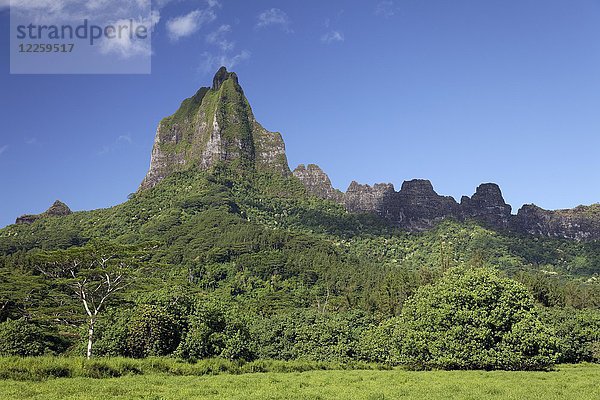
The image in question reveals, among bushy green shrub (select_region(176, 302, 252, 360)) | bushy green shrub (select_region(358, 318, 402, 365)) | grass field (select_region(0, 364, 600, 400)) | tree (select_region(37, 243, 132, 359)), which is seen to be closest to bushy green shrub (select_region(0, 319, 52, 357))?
tree (select_region(37, 243, 132, 359))

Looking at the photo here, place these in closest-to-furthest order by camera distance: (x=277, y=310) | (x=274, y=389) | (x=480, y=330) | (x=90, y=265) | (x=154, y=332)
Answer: (x=274, y=389)
(x=480, y=330)
(x=154, y=332)
(x=90, y=265)
(x=277, y=310)

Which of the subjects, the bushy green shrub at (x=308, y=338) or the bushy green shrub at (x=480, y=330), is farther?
the bushy green shrub at (x=308, y=338)

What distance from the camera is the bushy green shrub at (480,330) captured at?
37.6 meters

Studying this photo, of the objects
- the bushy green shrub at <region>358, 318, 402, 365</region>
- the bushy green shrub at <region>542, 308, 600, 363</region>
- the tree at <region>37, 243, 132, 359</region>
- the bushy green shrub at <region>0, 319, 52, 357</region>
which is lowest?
the bushy green shrub at <region>542, 308, 600, 363</region>

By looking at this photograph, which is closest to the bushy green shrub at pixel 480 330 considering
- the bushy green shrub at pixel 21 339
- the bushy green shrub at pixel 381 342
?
the bushy green shrub at pixel 381 342

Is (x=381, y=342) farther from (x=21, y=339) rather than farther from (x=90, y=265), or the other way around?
(x=21, y=339)

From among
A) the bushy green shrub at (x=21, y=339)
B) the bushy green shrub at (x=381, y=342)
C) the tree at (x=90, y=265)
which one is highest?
the tree at (x=90, y=265)

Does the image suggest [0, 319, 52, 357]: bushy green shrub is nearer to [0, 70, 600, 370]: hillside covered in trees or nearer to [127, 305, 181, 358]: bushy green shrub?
[0, 70, 600, 370]: hillside covered in trees

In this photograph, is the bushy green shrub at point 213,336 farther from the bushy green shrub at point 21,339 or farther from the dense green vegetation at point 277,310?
the bushy green shrub at point 21,339

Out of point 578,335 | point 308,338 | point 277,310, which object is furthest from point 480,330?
point 277,310

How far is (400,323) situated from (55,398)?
3991cm

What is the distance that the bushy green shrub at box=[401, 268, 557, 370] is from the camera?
37.6 metres

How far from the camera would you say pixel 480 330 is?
A: 38.4 metres

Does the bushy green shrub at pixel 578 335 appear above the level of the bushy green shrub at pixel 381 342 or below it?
below
